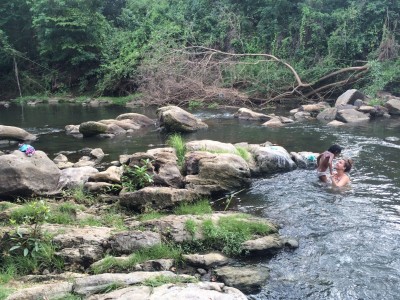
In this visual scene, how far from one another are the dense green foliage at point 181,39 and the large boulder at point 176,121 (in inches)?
235

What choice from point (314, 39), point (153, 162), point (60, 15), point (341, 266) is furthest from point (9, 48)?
point (341, 266)

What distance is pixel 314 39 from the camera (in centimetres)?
2372

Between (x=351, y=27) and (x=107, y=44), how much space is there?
16317 mm

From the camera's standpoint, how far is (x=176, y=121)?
50.9 feet

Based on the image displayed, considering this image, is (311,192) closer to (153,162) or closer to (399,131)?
(153,162)

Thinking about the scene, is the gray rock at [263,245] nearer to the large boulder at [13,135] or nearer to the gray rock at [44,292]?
the gray rock at [44,292]

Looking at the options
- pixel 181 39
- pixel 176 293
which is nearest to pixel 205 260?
pixel 176 293

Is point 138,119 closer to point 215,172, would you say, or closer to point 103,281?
point 215,172

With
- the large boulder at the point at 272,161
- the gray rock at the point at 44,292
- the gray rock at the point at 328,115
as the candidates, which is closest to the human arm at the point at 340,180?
the large boulder at the point at 272,161

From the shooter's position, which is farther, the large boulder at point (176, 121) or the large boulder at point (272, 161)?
the large boulder at point (176, 121)

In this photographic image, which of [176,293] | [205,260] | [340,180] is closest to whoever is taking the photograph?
[176,293]

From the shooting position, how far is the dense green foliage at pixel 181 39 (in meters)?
21.9

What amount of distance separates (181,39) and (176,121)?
39.1 feet

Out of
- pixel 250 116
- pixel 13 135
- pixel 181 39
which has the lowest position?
pixel 250 116
